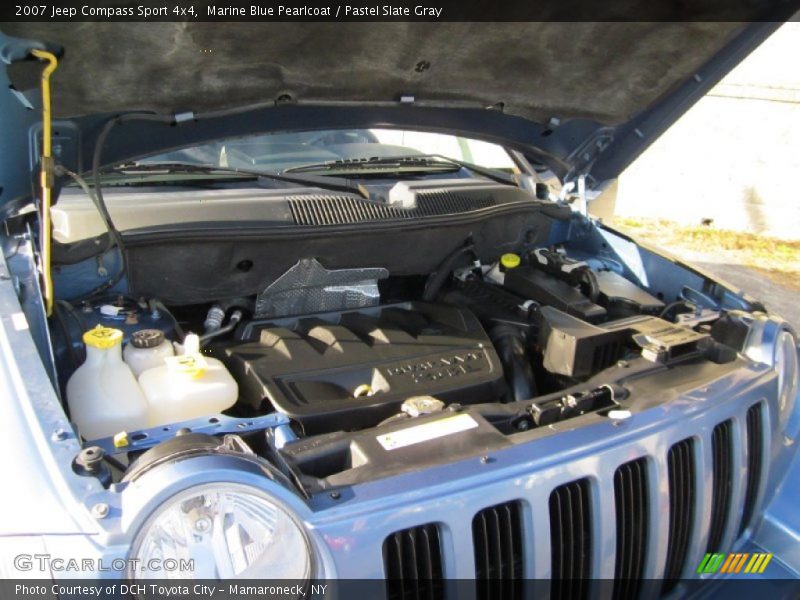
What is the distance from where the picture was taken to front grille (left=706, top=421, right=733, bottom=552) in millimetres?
1798

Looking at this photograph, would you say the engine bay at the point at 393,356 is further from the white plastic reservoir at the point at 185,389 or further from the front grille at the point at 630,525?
the front grille at the point at 630,525

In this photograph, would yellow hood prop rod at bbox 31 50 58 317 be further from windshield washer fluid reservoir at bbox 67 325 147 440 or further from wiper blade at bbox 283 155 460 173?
wiper blade at bbox 283 155 460 173

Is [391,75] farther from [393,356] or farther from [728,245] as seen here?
[728,245]

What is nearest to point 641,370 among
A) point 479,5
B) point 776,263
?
point 479,5

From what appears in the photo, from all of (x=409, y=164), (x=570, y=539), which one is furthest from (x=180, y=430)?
(x=409, y=164)

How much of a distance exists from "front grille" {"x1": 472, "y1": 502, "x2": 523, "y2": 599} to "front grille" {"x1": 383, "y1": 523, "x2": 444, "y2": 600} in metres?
0.09

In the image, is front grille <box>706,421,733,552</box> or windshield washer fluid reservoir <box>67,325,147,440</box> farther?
front grille <box>706,421,733,552</box>

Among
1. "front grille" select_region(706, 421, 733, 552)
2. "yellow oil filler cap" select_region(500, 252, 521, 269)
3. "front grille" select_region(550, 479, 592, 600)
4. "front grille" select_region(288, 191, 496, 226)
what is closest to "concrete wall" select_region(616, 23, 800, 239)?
"yellow oil filler cap" select_region(500, 252, 521, 269)

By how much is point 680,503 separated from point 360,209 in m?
1.25

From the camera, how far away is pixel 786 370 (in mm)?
2049

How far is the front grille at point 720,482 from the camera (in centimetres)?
180

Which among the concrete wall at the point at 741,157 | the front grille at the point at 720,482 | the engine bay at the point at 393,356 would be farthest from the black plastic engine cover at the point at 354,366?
the concrete wall at the point at 741,157

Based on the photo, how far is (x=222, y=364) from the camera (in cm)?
181

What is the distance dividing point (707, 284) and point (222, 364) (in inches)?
67.0
